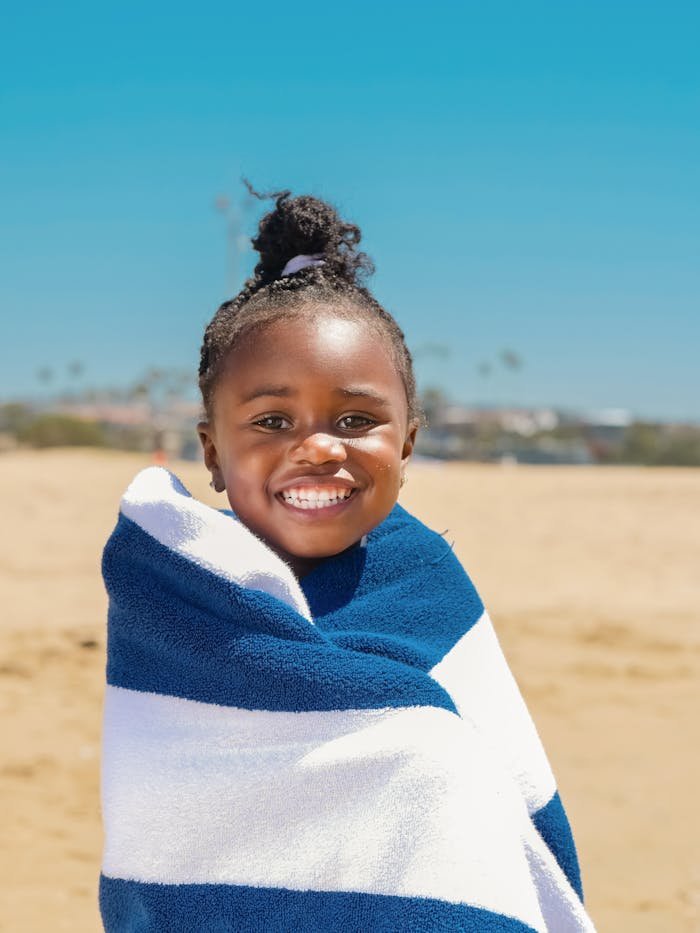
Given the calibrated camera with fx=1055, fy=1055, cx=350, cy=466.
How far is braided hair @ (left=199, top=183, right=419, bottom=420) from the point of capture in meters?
1.98

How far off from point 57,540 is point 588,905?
9846 millimetres

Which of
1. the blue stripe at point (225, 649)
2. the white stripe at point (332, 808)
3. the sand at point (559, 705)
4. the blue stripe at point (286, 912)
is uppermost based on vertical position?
the blue stripe at point (225, 649)

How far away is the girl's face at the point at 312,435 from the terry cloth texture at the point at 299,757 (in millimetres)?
127

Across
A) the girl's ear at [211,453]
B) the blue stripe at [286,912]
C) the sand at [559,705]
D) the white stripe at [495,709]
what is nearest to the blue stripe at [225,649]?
A: the white stripe at [495,709]

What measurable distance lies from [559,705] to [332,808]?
4.44 meters

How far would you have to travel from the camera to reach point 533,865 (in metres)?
1.61

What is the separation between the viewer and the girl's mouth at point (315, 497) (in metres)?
1.88

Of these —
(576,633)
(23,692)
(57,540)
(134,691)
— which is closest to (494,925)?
(134,691)

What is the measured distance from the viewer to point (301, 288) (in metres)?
2.04

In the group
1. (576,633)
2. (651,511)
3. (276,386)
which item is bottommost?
(651,511)

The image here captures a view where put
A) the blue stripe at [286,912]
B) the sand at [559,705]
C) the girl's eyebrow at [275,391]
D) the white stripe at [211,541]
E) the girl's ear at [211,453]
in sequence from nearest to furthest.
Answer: the blue stripe at [286,912]
the white stripe at [211,541]
the girl's eyebrow at [275,391]
the girl's ear at [211,453]
the sand at [559,705]

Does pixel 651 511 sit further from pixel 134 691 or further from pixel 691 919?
pixel 134 691

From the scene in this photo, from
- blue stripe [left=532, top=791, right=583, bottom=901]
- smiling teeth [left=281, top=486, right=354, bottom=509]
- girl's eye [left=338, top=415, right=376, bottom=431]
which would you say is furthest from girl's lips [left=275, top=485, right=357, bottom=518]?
blue stripe [left=532, top=791, right=583, bottom=901]

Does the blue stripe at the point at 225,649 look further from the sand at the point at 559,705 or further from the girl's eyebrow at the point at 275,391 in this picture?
the sand at the point at 559,705
